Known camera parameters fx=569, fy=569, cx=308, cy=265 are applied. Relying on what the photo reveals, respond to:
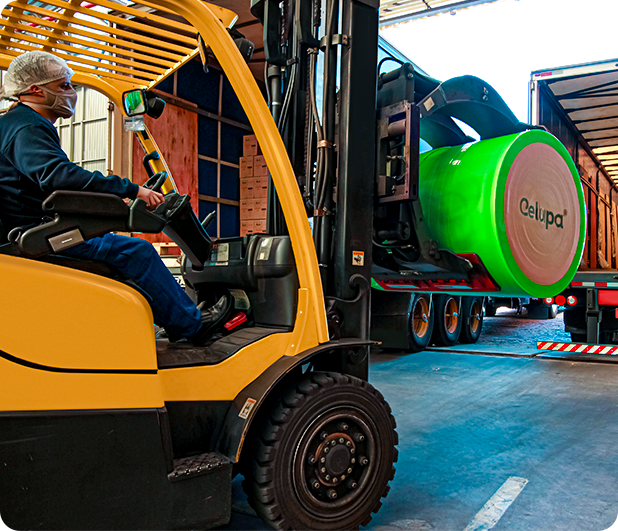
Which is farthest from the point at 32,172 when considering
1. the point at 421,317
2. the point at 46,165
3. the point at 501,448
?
the point at 421,317

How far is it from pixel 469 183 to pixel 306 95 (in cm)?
113

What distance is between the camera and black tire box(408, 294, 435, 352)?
25.8ft

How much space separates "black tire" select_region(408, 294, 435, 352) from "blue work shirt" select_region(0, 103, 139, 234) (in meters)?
6.24

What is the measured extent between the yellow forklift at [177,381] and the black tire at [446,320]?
5772 mm

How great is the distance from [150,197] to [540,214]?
2.64 meters

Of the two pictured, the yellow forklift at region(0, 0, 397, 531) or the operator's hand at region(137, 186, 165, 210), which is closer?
the yellow forklift at region(0, 0, 397, 531)

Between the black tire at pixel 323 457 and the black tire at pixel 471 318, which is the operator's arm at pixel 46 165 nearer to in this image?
the black tire at pixel 323 457

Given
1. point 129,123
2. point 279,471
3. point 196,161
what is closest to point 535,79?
point 196,161

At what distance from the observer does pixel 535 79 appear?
8148 millimetres

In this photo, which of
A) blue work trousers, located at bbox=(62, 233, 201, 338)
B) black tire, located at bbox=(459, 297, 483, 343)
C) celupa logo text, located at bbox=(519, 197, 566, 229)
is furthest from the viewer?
black tire, located at bbox=(459, 297, 483, 343)

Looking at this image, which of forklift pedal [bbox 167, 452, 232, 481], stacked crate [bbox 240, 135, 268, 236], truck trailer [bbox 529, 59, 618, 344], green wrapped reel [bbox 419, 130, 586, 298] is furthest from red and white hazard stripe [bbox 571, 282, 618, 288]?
forklift pedal [bbox 167, 452, 232, 481]

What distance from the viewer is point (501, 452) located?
11.8 feet

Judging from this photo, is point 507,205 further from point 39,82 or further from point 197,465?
point 39,82

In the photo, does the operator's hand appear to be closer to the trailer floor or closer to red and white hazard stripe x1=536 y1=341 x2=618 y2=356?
the trailer floor
